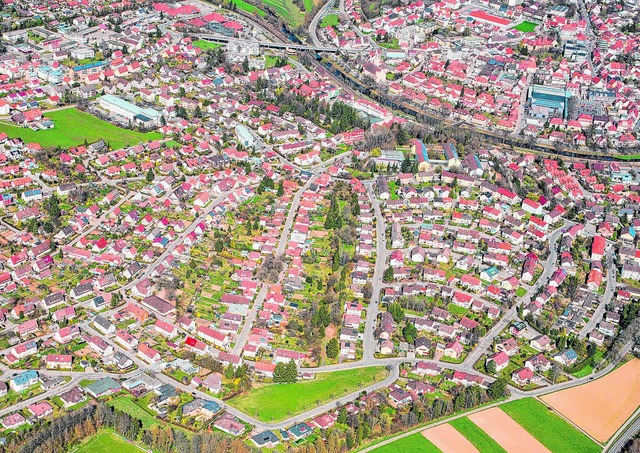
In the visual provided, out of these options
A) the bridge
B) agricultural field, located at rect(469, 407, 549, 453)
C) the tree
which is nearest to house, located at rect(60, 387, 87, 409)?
the tree

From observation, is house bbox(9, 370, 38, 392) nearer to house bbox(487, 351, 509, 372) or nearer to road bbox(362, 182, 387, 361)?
road bbox(362, 182, 387, 361)

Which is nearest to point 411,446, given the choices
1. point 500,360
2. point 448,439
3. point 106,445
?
point 448,439

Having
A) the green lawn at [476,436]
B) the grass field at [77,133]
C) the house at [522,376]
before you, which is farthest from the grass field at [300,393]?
the grass field at [77,133]

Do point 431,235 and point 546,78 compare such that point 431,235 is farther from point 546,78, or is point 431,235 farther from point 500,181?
point 546,78

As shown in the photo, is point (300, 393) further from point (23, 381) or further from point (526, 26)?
point (526, 26)

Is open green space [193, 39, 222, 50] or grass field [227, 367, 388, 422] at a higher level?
open green space [193, 39, 222, 50]
